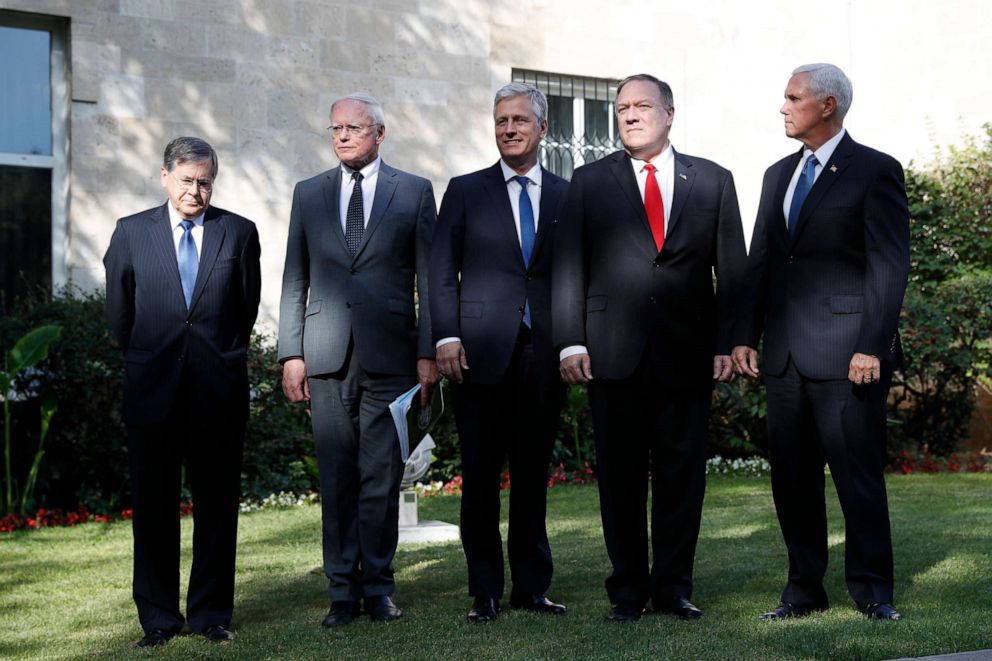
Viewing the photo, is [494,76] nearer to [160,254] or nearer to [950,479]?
[950,479]

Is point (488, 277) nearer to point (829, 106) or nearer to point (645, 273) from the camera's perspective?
point (645, 273)

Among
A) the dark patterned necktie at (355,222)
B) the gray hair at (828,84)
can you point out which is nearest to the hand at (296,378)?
the dark patterned necktie at (355,222)

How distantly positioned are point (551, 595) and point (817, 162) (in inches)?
89.5

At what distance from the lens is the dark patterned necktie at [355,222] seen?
5.52 metres

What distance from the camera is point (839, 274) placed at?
5.07 metres

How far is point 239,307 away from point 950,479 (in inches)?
298

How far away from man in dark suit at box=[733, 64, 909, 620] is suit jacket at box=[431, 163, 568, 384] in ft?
2.82

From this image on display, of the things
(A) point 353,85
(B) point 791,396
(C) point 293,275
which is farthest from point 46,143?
(B) point 791,396

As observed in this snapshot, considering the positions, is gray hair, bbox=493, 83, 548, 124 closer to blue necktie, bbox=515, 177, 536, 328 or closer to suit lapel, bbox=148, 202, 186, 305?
blue necktie, bbox=515, 177, 536, 328

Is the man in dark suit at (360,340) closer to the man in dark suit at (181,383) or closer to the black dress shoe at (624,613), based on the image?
the man in dark suit at (181,383)

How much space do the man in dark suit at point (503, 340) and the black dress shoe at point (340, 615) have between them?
20.2 inches

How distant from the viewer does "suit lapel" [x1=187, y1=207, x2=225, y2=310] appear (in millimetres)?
5203

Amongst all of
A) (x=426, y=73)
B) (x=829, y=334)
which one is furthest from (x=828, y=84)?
(x=426, y=73)

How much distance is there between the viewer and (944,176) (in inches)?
591
